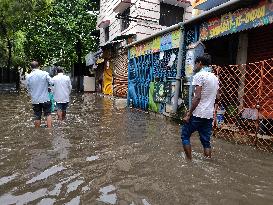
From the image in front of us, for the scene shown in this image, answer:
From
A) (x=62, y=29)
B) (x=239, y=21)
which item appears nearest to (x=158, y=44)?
(x=239, y=21)

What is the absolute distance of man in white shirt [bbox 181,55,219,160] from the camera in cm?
523

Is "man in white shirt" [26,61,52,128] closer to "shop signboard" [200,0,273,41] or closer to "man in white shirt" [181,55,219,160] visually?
"man in white shirt" [181,55,219,160]

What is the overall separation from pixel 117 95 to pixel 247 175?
16707 mm

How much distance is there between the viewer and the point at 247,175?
192 inches

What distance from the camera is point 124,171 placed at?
493 centimetres

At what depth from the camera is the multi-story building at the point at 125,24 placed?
17.8m

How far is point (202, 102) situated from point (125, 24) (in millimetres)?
15603

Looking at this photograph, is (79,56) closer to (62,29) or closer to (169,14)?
(62,29)

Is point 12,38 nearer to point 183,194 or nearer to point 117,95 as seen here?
point 117,95

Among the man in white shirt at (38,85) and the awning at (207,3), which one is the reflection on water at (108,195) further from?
the awning at (207,3)

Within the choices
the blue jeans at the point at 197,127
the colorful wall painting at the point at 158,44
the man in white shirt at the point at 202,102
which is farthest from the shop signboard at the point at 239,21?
the blue jeans at the point at 197,127

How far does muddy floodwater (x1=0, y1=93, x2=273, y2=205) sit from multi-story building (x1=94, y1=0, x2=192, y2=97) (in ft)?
35.7

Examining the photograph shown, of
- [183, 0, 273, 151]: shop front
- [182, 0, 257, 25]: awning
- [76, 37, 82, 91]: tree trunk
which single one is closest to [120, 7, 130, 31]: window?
[76, 37, 82, 91]: tree trunk

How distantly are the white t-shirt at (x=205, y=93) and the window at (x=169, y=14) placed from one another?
13708 millimetres
